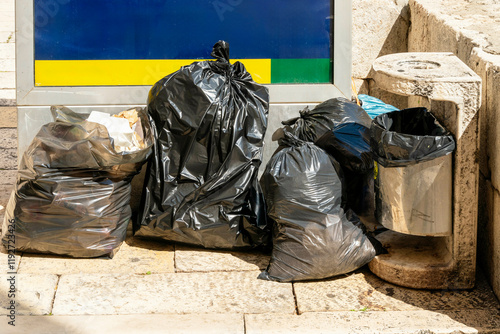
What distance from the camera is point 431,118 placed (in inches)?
135

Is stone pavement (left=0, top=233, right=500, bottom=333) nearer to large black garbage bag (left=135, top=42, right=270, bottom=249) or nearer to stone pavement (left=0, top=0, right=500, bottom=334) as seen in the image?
stone pavement (left=0, top=0, right=500, bottom=334)

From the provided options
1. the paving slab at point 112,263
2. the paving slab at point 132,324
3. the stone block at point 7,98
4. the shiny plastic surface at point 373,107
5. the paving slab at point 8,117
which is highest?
Result: the shiny plastic surface at point 373,107

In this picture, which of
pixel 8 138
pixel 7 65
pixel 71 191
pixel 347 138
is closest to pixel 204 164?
pixel 71 191

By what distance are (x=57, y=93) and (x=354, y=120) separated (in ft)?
6.05

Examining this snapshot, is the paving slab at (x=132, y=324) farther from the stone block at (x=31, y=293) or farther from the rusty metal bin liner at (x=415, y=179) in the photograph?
the rusty metal bin liner at (x=415, y=179)

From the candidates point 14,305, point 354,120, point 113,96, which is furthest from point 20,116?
point 354,120

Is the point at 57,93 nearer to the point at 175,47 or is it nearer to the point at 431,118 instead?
the point at 175,47

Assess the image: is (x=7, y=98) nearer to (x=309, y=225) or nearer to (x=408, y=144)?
(x=309, y=225)

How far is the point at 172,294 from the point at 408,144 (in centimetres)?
139

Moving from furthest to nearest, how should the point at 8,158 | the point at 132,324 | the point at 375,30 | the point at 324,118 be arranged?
the point at 8,158, the point at 375,30, the point at 324,118, the point at 132,324

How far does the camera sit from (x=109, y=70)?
4.00m

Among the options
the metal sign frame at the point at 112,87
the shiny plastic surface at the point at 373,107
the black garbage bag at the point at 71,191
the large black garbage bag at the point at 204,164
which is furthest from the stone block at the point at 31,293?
the shiny plastic surface at the point at 373,107

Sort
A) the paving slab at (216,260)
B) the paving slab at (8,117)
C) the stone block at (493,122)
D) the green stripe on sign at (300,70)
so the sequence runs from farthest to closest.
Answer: the paving slab at (8,117) → the green stripe on sign at (300,70) → the paving slab at (216,260) → the stone block at (493,122)

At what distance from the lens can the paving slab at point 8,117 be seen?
639 cm
